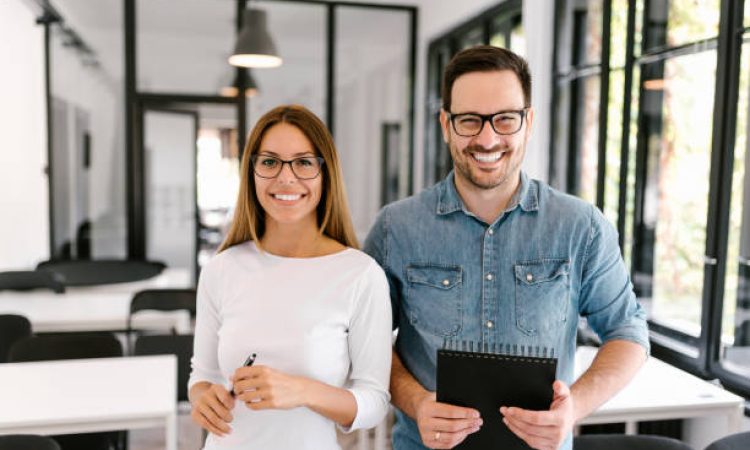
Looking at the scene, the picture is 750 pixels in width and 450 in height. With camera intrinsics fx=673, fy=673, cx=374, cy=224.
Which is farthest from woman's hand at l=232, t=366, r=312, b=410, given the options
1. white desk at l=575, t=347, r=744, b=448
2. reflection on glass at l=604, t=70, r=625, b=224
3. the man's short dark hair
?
reflection on glass at l=604, t=70, r=625, b=224

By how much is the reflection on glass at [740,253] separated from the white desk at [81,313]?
9.87 feet

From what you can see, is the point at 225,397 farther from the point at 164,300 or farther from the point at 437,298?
the point at 164,300

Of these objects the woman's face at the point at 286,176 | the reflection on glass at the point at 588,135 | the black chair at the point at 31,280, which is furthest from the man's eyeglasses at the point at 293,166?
the black chair at the point at 31,280

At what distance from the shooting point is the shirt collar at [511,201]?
4.67 feet

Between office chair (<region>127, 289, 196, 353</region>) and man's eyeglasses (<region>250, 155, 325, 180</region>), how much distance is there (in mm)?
2854

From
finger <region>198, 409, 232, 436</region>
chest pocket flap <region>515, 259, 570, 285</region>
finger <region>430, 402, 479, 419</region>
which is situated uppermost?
chest pocket flap <region>515, 259, 570, 285</region>

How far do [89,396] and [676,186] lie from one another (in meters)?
2.98

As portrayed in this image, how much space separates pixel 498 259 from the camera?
4.64 ft

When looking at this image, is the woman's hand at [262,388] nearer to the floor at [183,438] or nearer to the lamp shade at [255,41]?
the floor at [183,438]

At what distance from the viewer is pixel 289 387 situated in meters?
1.31

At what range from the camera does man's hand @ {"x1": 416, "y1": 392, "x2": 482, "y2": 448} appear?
4.00 feet

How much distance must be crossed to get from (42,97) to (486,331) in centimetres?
636

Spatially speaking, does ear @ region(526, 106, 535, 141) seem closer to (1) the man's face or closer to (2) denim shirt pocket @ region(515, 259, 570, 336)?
(1) the man's face

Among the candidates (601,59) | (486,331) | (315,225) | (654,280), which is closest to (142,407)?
(315,225)
